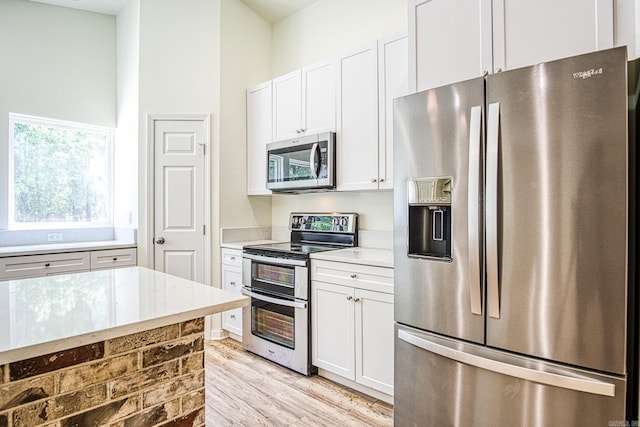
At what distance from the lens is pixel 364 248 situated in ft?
9.96

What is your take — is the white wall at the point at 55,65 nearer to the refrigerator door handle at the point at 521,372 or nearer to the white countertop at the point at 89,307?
the white countertop at the point at 89,307

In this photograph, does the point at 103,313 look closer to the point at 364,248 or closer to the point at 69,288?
the point at 69,288

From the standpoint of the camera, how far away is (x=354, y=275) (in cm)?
241

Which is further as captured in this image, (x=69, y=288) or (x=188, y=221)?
(x=188, y=221)

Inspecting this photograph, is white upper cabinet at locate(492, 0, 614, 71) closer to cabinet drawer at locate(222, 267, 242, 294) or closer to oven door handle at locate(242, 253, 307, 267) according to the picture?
oven door handle at locate(242, 253, 307, 267)

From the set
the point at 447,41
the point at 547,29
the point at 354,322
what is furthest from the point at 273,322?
the point at 547,29

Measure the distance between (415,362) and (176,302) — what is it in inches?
46.7

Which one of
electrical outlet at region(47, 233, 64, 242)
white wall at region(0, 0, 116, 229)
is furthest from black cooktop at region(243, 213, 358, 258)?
white wall at region(0, 0, 116, 229)

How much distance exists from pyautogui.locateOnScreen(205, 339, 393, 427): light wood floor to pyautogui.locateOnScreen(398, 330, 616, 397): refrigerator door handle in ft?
2.61

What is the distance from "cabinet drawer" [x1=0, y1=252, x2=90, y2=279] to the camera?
9.78 feet

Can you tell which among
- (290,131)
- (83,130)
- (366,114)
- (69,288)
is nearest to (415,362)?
(69,288)

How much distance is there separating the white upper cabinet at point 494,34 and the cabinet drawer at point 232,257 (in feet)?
7.15

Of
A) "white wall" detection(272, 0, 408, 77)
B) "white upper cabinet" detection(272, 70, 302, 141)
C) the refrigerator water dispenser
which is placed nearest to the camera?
the refrigerator water dispenser

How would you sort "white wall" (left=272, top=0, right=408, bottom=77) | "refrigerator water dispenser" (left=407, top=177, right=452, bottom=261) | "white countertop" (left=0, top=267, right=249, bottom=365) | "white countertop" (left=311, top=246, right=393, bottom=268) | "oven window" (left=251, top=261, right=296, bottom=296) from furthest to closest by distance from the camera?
Result: 1. "white wall" (left=272, top=0, right=408, bottom=77)
2. "oven window" (left=251, top=261, right=296, bottom=296)
3. "white countertop" (left=311, top=246, right=393, bottom=268)
4. "refrigerator water dispenser" (left=407, top=177, right=452, bottom=261)
5. "white countertop" (left=0, top=267, right=249, bottom=365)
